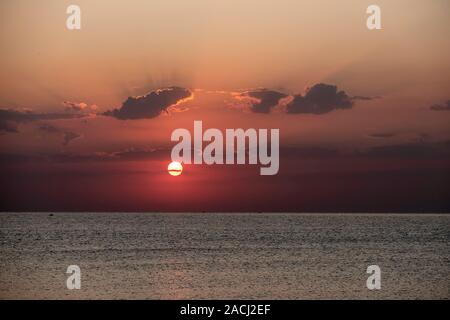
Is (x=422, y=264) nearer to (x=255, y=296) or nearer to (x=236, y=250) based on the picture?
(x=236, y=250)

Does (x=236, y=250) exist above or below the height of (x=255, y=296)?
above

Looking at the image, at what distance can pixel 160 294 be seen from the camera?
31141 mm

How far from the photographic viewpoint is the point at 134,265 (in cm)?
4600
